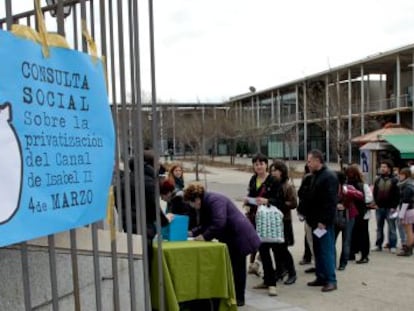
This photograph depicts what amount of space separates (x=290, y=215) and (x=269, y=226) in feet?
3.05

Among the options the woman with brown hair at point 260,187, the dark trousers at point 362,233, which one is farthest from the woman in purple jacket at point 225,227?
the dark trousers at point 362,233

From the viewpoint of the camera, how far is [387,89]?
46.8m

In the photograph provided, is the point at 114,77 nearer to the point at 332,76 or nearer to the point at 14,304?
the point at 14,304

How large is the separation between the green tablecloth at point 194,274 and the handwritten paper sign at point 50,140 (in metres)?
2.18

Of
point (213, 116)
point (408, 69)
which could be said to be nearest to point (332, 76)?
point (408, 69)

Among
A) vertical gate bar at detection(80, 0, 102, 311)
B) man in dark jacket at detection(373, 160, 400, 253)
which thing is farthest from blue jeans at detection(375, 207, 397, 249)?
vertical gate bar at detection(80, 0, 102, 311)

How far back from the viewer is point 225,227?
5555 millimetres

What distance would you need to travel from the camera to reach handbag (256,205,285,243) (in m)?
6.21

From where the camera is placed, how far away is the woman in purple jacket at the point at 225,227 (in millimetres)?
5422

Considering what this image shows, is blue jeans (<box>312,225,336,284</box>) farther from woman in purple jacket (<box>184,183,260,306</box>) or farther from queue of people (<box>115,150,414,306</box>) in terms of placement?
woman in purple jacket (<box>184,183,260,306</box>)

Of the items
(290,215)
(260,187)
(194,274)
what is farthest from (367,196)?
(194,274)

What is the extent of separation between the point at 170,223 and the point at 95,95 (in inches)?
119

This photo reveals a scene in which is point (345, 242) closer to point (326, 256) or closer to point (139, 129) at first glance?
point (326, 256)

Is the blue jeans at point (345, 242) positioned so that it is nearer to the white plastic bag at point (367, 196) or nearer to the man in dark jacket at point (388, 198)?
the white plastic bag at point (367, 196)
